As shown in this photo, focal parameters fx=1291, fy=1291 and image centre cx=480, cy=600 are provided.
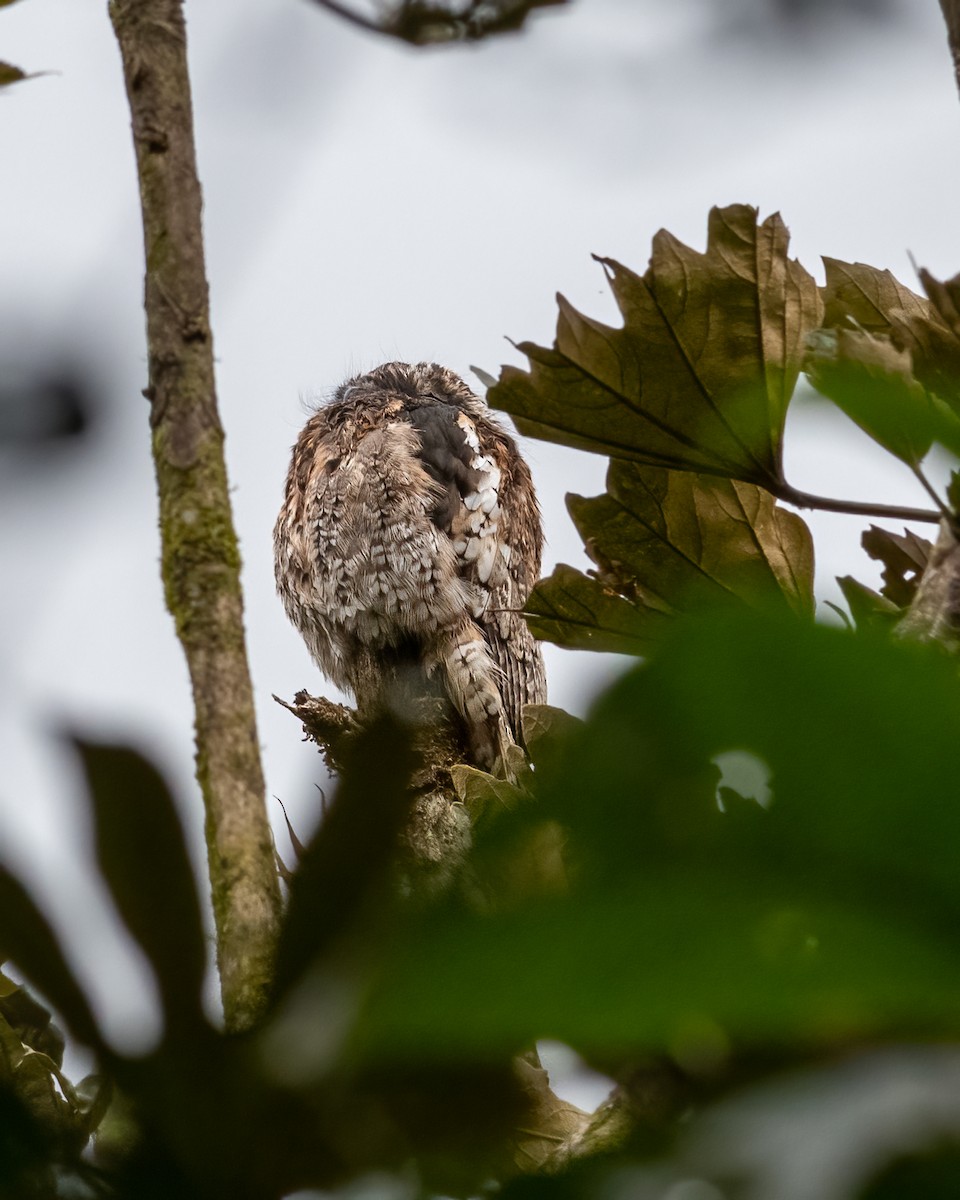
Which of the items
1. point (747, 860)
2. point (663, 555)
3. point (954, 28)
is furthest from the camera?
point (663, 555)

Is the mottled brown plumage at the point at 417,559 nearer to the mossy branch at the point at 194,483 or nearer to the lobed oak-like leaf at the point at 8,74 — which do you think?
the lobed oak-like leaf at the point at 8,74

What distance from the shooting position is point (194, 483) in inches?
28.1

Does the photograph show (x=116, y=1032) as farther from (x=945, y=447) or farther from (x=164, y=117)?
(x=164, y=117)

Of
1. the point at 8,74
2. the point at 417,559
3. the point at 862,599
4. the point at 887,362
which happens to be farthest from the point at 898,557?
the point at 417,559

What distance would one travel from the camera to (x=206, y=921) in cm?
40

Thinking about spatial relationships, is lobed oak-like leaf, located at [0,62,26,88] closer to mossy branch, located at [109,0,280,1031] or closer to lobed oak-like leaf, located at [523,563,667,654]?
mossy branch, located at [109,0,280,1031]

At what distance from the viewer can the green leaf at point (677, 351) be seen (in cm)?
122

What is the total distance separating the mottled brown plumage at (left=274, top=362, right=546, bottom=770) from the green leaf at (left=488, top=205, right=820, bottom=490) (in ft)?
11.4

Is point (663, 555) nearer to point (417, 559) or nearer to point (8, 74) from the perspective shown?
point (8, 74)

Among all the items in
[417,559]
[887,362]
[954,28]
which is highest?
[954,28]

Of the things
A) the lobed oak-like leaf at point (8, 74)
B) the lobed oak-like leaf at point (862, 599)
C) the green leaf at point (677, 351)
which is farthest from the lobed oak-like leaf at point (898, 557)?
the lobed oak-like leaf at point (8, 74)

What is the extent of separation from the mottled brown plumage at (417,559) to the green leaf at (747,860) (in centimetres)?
445

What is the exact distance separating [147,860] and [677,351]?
938 millimetres

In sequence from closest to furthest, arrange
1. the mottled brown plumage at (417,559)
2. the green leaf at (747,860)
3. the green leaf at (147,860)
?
the green leaf at (747,860)
the green leaf at (147,860)
the mottled brown plumage at (417,559)
